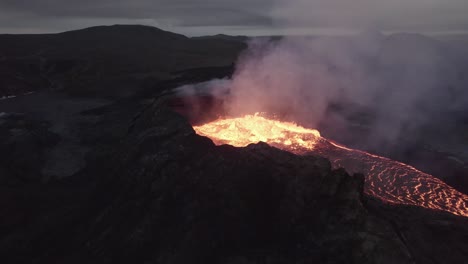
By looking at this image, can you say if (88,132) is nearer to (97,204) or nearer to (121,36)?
(97,204)

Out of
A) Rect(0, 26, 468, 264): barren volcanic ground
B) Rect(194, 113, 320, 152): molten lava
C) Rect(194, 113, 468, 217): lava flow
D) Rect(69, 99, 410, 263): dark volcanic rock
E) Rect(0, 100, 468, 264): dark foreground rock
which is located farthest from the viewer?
Rect(194, 113, 320, 152): molten lava

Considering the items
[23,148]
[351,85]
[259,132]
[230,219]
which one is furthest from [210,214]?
[351,85]

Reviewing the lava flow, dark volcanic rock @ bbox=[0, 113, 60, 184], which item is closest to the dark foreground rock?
the lava flow

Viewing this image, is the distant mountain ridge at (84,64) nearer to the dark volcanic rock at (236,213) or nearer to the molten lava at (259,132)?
the molten lava at (259,132)

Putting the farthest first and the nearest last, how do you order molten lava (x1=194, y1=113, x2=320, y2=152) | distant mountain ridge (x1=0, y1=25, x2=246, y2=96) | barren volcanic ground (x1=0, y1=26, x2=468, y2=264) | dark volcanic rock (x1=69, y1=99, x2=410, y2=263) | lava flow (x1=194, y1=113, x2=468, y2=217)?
distant mountain ridge (x1=0, y1=25, x2=246, y2=96)
molten lava (x1=194, y1=113, x2=320, y2=152)
lava flow (x1=194, y1=113, x2=468, y2=217)
barren volcanic ground (x1=0, y1=26, x2=468, y2=264)
dark volcanic rock (x1=69, y1=99, x2=410, y2=263)

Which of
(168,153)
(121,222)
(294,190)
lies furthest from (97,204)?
(294,190)

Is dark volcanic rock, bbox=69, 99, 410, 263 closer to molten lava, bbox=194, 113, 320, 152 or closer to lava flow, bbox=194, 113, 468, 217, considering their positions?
lava flow, bbox=194, 113, 468, 217

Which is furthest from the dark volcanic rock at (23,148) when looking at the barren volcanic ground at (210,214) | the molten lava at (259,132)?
the molten lava at (259,132)
